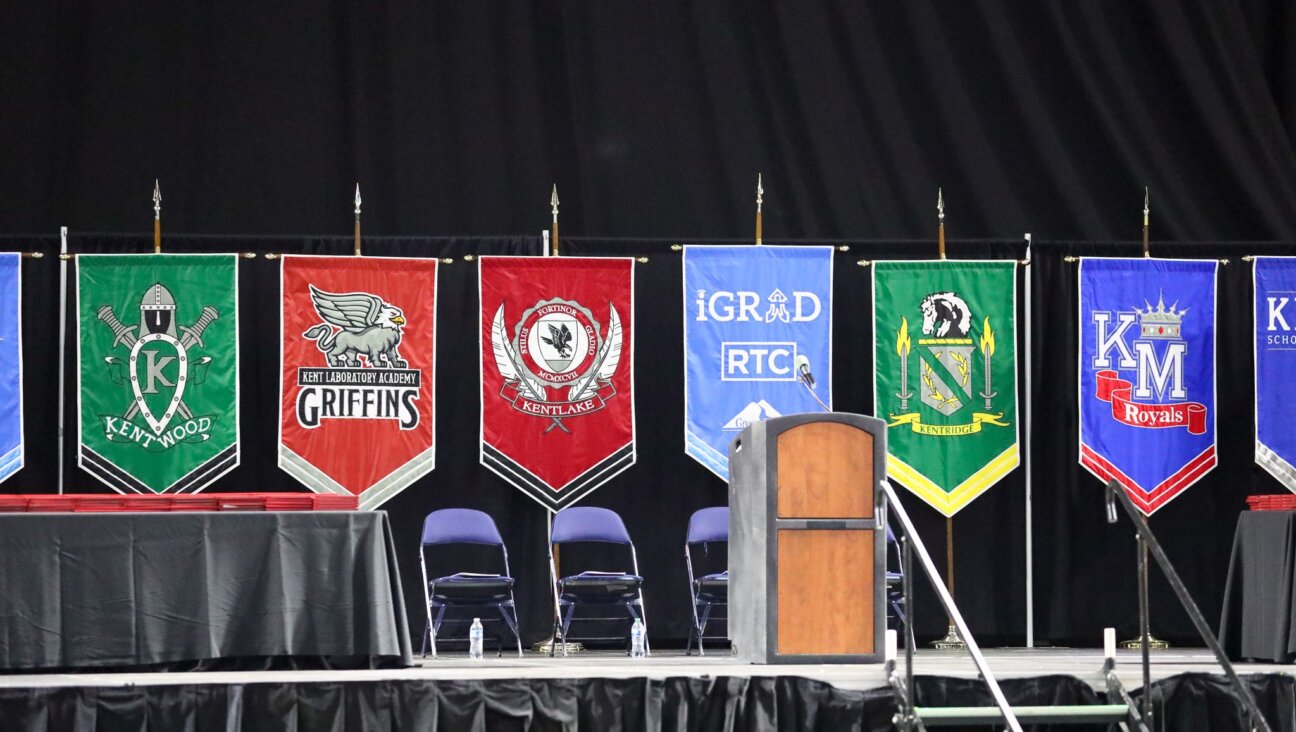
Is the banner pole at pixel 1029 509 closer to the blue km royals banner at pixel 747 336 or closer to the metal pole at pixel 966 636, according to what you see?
the blue km royals banner at pixel 747 336

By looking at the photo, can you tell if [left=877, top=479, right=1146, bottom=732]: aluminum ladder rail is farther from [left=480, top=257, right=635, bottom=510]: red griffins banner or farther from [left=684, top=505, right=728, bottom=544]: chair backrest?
[left=480, top=257, right=635, bottom=510]: red griffins banner

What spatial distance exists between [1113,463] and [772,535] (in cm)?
428

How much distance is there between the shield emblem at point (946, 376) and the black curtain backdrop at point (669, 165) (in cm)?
43

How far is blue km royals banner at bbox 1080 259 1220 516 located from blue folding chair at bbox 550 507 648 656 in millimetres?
2817

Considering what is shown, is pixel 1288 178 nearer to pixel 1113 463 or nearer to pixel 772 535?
pixel 1113 463

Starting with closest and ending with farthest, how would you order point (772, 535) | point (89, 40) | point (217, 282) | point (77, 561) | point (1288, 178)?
1. point (772, 535)
2. point (77, 561)
3. point (217, 282)
4. point (89, 40)
5. point (1288, 178)

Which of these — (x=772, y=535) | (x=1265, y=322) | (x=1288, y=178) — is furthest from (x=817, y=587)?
(x=1288, y=178)

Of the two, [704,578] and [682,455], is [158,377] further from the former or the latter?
[704,578]

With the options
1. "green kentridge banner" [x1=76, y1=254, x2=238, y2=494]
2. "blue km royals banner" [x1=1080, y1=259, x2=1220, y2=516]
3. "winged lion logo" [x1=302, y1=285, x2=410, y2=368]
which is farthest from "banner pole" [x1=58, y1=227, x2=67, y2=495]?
"blue km royals banner" [x1=1080, y1=259, x2=1220, y2=516]

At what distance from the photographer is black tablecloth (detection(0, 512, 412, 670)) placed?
579cm

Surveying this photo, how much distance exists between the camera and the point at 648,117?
9578 mm

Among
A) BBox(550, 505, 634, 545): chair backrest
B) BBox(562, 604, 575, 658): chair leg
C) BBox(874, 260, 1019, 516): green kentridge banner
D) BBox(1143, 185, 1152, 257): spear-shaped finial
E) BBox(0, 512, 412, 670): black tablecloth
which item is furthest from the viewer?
BBox(1143, 185, 1152, 257): spear-shaped finial

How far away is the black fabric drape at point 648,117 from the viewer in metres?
9.28

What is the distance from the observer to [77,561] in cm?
584
